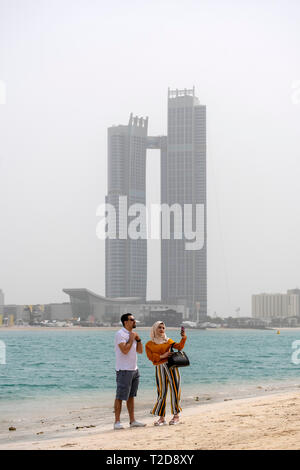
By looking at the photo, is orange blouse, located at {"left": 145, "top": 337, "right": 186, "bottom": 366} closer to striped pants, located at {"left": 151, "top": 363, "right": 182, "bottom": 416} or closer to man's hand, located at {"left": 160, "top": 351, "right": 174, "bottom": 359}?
man's hand, located at {"left": 160, "top": 351, "right": 174, "bottom": 359}

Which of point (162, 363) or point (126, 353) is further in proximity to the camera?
point (162, 363)

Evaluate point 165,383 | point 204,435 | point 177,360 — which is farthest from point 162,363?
point 204,435

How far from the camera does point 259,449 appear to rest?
798 centimetres

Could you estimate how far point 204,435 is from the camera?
30.6 ft

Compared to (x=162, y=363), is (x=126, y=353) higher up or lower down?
higher up

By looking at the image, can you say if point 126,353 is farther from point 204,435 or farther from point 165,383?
point 204,435

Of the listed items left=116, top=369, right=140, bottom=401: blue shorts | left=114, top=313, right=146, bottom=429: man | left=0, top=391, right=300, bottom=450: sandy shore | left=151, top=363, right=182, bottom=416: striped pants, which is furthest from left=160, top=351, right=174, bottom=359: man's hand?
left=0, top=391, right=300, bottom=450: sandy shore

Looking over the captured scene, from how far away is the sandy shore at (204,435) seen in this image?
28.1ft

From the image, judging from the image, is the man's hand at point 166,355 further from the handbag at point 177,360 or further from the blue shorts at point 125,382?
the blue shorts at point 125,382

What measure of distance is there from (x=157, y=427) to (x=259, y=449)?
2.80 meters

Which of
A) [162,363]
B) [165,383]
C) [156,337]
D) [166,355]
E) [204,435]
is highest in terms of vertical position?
[156,337]

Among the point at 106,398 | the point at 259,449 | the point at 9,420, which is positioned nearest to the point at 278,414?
the point at 259,449
